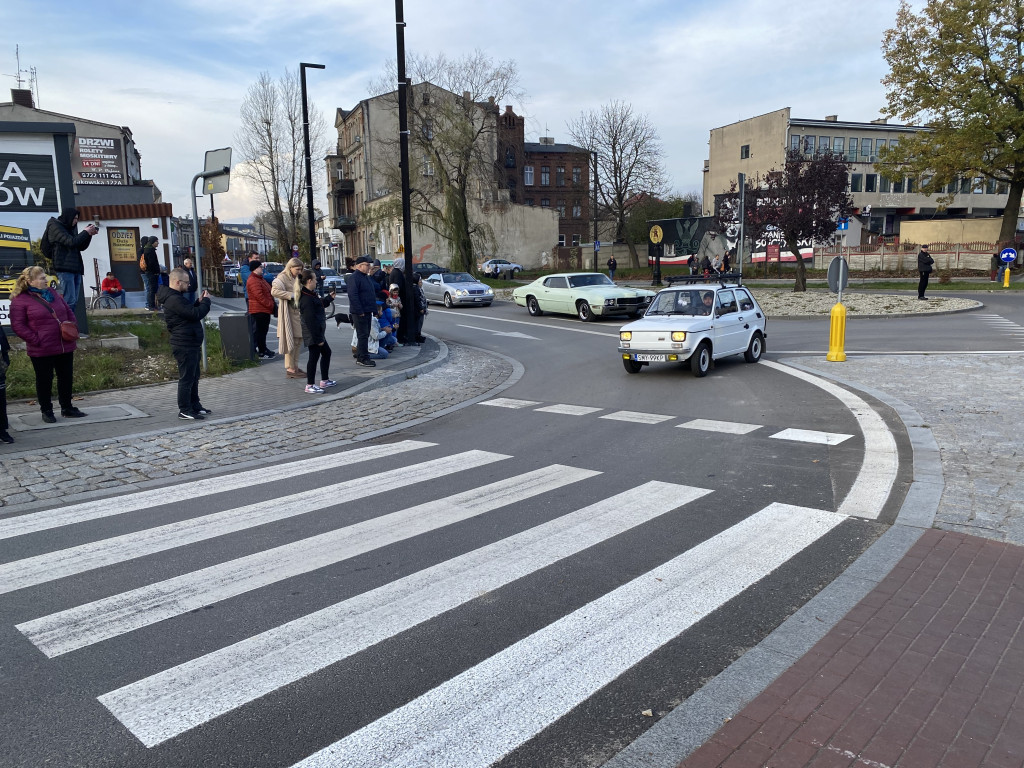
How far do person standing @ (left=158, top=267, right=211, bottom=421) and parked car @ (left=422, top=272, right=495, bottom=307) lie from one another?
835 inches

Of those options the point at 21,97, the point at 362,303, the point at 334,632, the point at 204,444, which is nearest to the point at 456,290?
the point at 362,303

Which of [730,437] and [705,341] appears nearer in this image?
[730,437]

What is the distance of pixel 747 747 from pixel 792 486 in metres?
3.80

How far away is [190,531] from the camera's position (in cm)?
553

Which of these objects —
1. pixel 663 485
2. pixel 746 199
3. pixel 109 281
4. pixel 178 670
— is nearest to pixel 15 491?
pixel 178 670

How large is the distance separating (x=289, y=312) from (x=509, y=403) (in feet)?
13.9

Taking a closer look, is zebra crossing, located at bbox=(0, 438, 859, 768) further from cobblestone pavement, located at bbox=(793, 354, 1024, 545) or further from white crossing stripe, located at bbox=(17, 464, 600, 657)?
cobblestone pavement, located at bbox=(793, 354, 1024, 545)

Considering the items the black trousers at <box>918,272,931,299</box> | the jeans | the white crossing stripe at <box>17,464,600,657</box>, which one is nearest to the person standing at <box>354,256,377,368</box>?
the jeans

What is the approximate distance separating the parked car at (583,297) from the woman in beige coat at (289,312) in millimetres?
12521

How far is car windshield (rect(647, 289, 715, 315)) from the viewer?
13.1m

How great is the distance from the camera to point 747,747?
9.68 ft

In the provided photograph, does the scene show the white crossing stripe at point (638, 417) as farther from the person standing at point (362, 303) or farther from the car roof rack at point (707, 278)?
the person standing at point (362, 303)

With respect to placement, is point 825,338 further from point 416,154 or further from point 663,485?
point 416,154

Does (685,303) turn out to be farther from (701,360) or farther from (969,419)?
(969,419)
